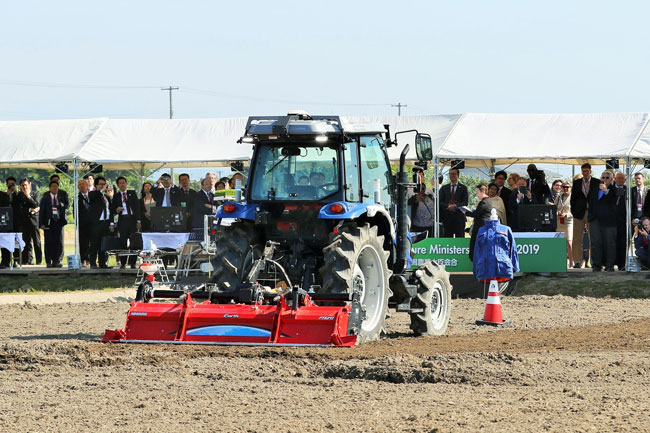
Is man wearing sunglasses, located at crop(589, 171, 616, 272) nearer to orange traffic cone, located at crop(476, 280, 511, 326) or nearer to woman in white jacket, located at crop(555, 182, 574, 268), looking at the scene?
woman in white jacket, located at crop(555, 182, 574, 268)

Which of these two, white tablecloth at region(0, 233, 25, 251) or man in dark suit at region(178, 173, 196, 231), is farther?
white tablecloth at region(0, 233, 25, 251)

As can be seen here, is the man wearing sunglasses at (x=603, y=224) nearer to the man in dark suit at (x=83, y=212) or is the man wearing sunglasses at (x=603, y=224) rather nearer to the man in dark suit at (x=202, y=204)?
the man in dark suit at (x=202, y=204)

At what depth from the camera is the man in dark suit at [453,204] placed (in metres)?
21.7

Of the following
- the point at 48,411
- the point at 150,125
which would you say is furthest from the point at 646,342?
the point at 150,125

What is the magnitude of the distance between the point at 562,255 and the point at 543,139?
2602mm

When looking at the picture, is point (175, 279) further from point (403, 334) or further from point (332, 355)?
point (332, 355)

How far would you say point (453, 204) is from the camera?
21.8 m

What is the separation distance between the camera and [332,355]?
427 inches

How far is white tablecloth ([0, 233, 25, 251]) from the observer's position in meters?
23.5

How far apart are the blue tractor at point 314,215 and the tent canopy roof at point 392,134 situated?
8626 mm

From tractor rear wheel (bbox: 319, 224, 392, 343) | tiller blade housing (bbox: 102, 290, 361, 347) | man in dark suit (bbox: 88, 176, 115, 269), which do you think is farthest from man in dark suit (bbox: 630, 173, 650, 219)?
tiller blade housing (bbox: 102, 290, 361, 347)

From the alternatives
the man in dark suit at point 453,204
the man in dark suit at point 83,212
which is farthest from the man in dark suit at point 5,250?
the man in dark suit at point 453,204

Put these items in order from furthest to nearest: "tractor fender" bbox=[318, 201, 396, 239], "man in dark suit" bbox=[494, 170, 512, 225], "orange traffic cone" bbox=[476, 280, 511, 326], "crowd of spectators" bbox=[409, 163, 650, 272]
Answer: "man in dark suit" bbox=[494, 170, 512, 225]
"crowd of spectators" bbox=[409, 163, 650, 272]
"orange traffic cone" bbox=[476, 280, 511, 326]
"tractor fender" bbox=[318, 201, 396, 239]

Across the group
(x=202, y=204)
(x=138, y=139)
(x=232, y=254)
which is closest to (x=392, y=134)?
(x=202, y=204)
